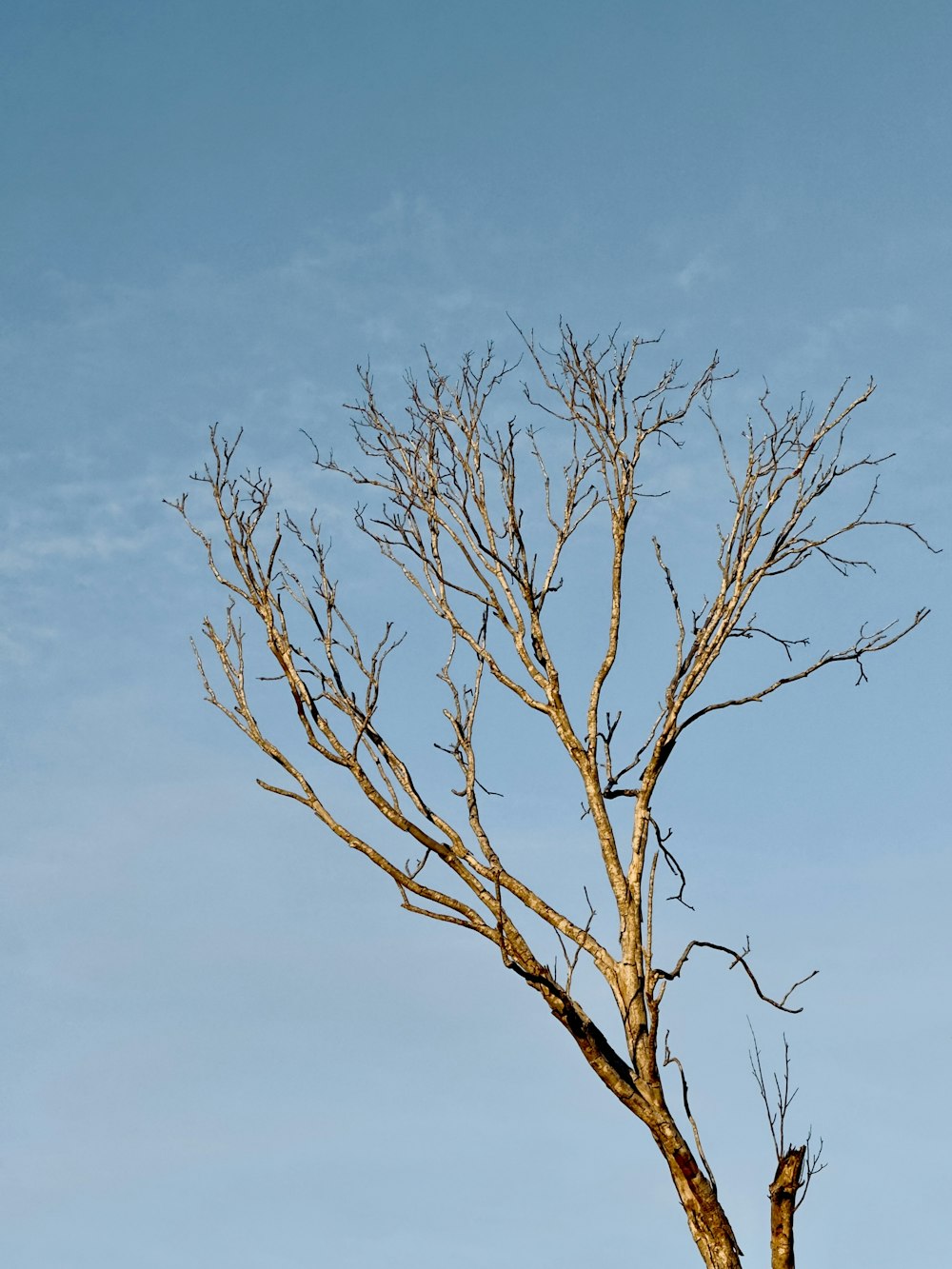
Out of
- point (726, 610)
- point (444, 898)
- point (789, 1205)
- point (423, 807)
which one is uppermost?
point (726, 610)

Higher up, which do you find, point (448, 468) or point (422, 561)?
point (448, 468)

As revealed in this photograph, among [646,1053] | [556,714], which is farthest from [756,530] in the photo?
[646,1053]

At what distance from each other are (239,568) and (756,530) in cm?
231

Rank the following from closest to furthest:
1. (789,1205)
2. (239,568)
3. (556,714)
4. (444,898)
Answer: (789,1205), (444,898), (556,714), (239,568)

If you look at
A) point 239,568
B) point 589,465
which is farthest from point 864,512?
point 239,568

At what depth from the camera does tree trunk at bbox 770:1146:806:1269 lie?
450cm

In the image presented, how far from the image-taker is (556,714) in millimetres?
5457

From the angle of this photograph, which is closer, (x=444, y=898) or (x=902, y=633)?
(x=444, y=898)

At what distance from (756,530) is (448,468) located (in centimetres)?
145

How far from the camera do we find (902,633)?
18.7 feet

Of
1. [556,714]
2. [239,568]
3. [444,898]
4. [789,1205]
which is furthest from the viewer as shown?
[239,568]

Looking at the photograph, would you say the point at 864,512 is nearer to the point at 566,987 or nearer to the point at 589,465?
the point at 589,465

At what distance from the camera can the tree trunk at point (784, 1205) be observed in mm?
4500

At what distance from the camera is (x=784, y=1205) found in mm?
4531
